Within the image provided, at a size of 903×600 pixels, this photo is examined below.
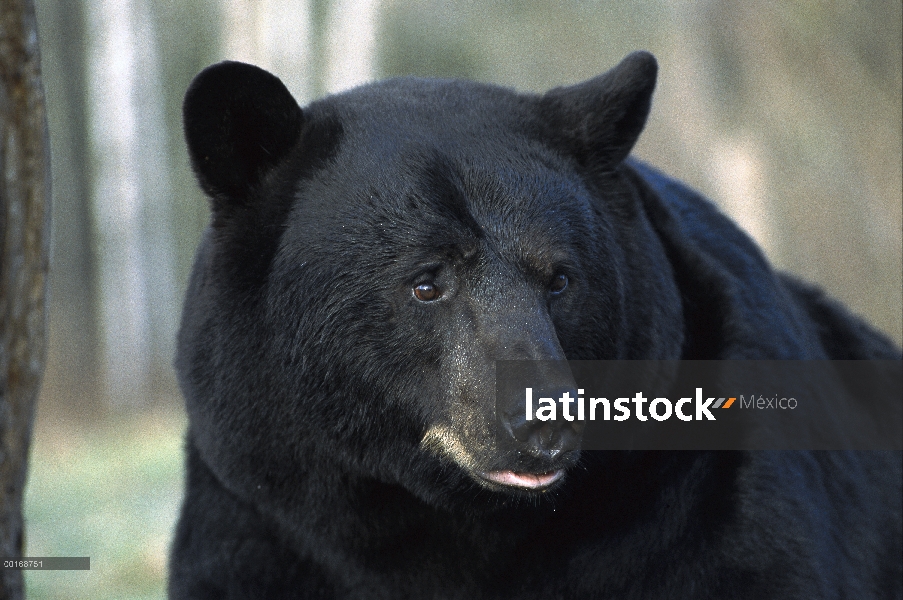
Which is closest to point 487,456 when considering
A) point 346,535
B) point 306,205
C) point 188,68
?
point 346,535

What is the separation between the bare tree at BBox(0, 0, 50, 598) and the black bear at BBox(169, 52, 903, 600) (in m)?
0.53

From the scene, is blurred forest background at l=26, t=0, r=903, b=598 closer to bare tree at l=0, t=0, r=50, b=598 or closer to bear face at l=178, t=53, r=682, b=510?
bare tree at l=0, t=0, r=50, b=598

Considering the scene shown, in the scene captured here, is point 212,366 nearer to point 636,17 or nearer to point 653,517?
point 653,517

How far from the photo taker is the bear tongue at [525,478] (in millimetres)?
2904

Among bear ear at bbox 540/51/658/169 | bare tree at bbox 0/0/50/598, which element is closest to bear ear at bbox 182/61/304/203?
bare tree at bbox 0/0/50/598

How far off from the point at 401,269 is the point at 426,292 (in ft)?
0.33

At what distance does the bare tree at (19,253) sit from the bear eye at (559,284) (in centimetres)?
180

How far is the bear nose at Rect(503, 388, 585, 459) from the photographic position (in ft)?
9.02

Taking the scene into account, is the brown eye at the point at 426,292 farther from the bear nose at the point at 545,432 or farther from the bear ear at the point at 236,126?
the bear ear at the point at 236,126

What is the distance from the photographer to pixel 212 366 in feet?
11.1

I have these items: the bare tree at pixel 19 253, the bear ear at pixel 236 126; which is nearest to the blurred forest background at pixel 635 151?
the bare tree at pixel 19 253

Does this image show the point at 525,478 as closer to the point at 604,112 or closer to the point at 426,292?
the point at 426,292

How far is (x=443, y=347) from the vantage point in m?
3.08

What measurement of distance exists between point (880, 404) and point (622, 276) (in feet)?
5.35
